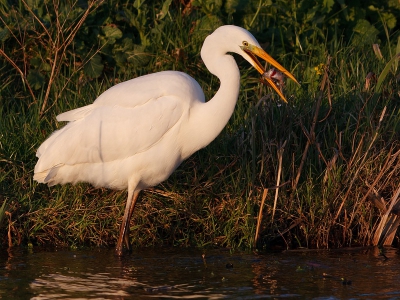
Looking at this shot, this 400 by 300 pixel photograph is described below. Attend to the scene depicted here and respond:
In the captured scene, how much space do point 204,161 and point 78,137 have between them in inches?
41.6

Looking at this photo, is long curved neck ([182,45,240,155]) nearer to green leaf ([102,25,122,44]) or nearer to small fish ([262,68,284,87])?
small fish ([262,68,284,87])

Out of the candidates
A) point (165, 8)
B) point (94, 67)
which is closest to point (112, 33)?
point (94, 67)

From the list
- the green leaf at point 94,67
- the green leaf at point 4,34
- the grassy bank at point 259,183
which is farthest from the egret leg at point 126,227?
the green leaf at point 4,34

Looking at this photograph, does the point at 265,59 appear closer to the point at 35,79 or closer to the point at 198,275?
the point at 198,275

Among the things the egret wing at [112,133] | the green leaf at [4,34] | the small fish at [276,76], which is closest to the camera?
the egret wing at [112,133]

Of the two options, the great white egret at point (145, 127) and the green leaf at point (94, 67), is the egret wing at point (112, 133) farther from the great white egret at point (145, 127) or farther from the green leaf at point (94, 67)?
the green leaf at point (94, 67)

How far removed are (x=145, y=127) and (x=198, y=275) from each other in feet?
3.52

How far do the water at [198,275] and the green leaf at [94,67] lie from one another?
2182mm

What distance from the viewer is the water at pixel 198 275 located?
4.65 meters

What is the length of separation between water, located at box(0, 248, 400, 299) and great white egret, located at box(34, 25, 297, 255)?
406mm

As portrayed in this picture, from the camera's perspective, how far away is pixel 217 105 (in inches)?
213

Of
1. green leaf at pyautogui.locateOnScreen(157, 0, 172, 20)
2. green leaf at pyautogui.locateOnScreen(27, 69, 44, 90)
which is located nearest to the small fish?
green leaf at pyautogui.locateOnScreen(157, 0, 172, 20)

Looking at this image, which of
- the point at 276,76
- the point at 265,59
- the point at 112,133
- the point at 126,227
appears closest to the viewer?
the point at 265,59

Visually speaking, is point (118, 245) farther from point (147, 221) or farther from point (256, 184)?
point (256, 184)
